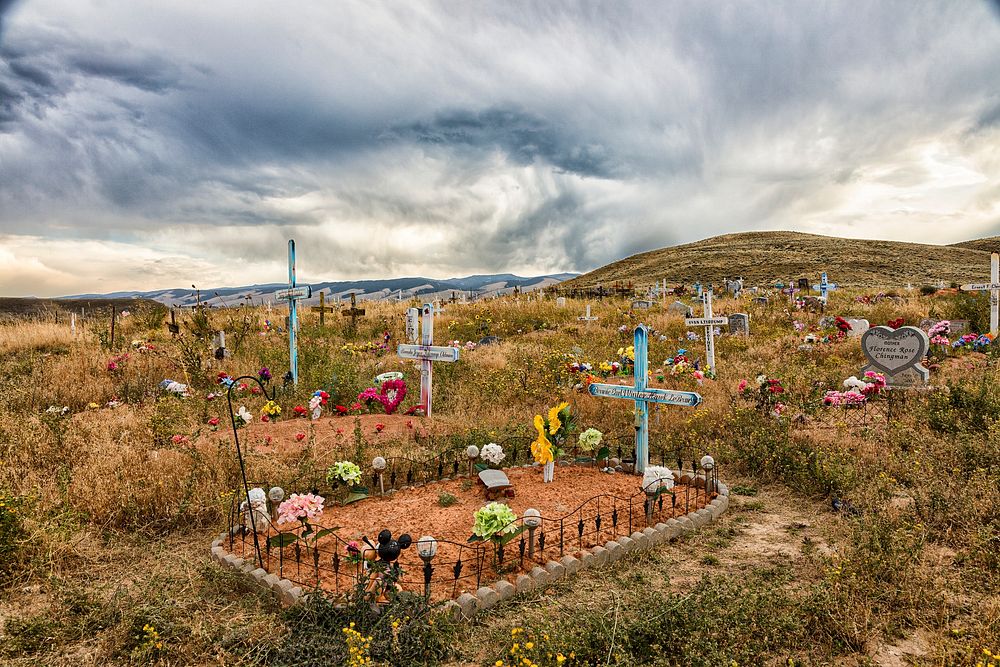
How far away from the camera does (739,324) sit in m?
17.8

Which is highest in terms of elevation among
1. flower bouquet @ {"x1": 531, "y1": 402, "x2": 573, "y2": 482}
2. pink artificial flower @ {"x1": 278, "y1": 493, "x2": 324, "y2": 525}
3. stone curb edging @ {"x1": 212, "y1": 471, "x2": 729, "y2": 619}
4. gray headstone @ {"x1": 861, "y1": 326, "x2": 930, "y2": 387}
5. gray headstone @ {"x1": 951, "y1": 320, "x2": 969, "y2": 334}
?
gray headstone @ {"x1": 951, "y1": 320, "x2": 969, "y2": 334}

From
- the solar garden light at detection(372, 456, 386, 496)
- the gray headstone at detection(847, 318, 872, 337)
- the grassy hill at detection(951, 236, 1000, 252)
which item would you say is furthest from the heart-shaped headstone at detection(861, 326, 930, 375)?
the grassy hill at detection(951, 236, 1000, 252)

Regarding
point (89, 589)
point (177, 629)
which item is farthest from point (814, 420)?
point (89, 589)

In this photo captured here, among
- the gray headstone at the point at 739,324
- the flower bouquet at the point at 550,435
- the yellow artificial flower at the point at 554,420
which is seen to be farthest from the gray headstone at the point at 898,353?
the yellow artificial flower at the point at 554,420

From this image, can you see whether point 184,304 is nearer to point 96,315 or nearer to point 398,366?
point 96,315

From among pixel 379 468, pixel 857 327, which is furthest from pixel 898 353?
pixel 379 468

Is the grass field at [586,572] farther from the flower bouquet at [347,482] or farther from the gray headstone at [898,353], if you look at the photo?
the gray headstone at [898,353]

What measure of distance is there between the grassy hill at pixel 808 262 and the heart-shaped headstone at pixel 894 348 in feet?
126

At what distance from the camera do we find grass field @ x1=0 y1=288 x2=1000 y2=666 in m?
3.65

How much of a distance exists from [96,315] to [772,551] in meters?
26.3

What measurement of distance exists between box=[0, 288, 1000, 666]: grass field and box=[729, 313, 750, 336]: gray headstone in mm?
6026

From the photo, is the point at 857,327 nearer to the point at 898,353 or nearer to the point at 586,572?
the point at 898,353

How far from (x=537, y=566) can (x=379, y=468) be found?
8.33ft

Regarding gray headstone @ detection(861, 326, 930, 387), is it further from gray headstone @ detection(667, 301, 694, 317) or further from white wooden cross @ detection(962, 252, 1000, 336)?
gray headstone @ detection(667, 301, 694, 317)
